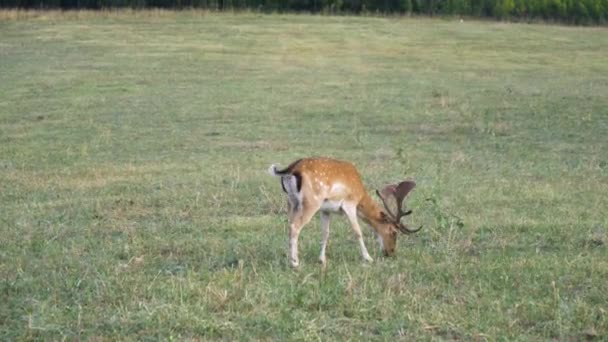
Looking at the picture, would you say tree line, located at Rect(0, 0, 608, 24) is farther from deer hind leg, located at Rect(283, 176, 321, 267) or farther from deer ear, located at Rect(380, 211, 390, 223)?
deer hind leg, located at Rect(283, 176, 321, 267)

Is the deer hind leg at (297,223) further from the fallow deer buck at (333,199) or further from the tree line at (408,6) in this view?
the tree line at (408,6)

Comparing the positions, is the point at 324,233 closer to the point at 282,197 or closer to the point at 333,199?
the point at 333,199

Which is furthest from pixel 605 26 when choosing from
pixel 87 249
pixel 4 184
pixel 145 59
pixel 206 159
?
pixel 87 249

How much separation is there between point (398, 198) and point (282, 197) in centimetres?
344

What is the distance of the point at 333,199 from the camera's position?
30.2 ft

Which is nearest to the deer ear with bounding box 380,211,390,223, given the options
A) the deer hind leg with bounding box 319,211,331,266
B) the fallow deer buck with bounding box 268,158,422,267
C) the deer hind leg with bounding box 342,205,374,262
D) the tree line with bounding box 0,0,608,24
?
the fallow deer buck with bounding box 268,158,422,267

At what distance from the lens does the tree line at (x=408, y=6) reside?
2122 inches

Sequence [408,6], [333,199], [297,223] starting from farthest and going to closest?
1. [408,6]
2. [333,199]
3. [297,223]

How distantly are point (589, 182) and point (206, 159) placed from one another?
6.12 metres

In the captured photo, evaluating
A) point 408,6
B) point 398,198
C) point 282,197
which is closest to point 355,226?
point 398,198

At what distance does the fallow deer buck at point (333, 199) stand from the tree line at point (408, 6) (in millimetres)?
46197

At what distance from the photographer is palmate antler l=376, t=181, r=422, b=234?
9.45 m

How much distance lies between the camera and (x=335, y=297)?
7551mm

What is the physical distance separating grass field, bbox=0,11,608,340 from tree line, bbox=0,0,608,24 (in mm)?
17701
